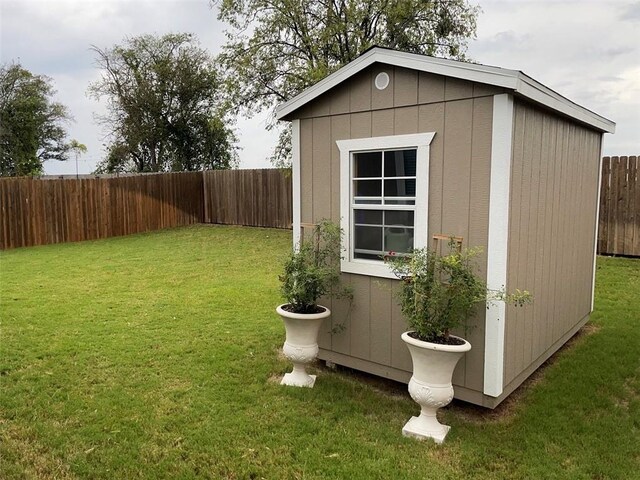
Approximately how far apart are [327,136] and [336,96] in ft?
1.08

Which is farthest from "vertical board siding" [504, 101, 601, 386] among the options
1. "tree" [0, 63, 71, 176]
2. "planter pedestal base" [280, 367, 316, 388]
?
"tree" [0, 63, 71, 176]

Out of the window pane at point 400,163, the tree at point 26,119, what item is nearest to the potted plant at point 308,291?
the window pane at point 400,163

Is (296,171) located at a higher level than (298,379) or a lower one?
higher

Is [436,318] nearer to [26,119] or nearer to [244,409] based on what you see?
[244,409]

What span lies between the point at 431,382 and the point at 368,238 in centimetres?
127

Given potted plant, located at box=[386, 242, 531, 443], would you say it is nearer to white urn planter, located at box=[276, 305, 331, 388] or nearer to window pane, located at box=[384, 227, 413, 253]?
window pane, located at box=[384, 227, 413, 253]

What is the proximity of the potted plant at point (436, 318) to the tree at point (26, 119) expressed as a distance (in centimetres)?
2531

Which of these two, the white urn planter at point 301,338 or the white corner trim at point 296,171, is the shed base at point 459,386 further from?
the white corner trim at point 296,171

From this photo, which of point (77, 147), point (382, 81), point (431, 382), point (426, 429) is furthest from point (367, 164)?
point (77, 147)

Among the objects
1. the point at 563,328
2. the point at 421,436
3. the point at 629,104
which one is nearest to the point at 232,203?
the point at 629,104

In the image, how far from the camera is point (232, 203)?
48.2 ft

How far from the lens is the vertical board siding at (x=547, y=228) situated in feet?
11.3

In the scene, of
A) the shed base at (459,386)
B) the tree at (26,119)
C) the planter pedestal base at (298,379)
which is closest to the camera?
the shed base at (459,386)

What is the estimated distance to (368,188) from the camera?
3.88 meters
